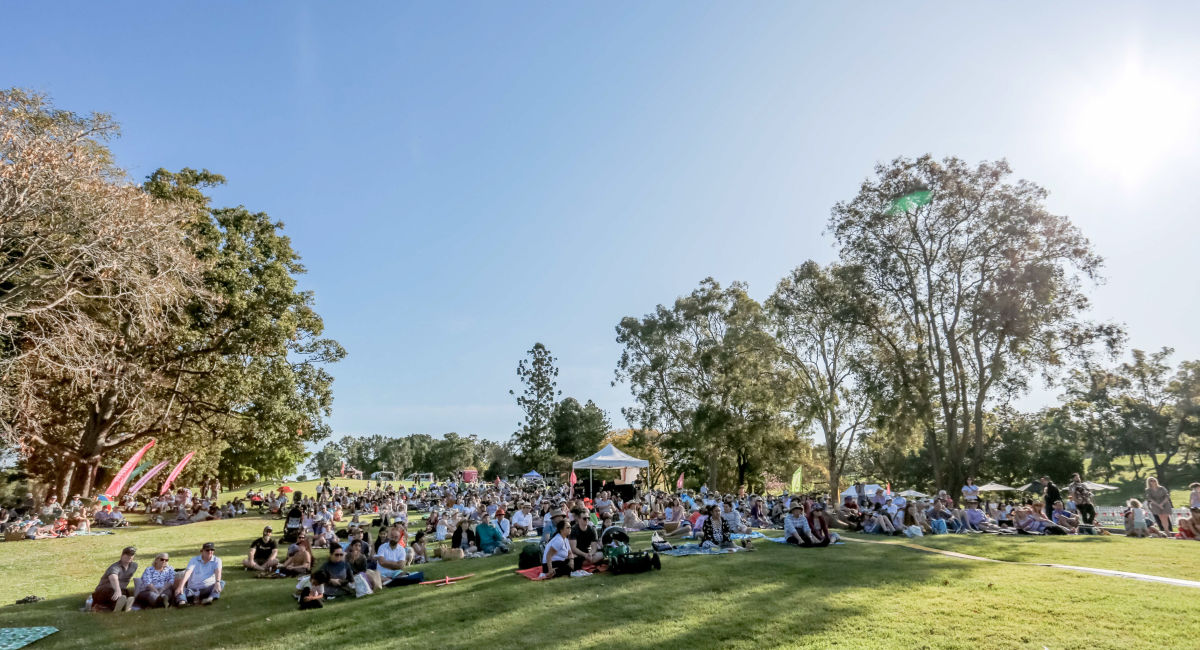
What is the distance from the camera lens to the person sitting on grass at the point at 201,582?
816cm

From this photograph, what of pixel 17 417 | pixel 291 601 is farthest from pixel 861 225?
pixel 17 417

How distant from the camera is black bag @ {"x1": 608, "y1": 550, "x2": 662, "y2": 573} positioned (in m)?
9.45

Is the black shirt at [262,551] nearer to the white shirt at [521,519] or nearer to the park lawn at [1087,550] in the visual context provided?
the white shirt at [521,519]

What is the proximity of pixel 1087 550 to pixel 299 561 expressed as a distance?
14.7m

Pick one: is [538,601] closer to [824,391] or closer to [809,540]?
[809,540]

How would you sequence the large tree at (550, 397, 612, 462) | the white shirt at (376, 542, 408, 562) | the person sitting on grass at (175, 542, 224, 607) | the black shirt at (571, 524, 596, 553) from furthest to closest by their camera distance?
the large tree at (550, 397, 612, 462)
the white shirt at (376, 542, 408, 562)
the black shirt at (571, 524, 596, 553)
the person sitting on grass at (175, 542, 224, 607)

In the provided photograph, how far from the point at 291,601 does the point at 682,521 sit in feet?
32.8

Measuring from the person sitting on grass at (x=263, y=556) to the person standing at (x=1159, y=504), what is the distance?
19.7m

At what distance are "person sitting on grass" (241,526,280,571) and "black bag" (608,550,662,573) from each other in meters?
6.11

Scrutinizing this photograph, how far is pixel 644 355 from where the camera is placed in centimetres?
3862

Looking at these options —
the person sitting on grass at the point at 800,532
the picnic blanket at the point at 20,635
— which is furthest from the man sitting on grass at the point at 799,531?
the picnic blanket at the point at 20,635

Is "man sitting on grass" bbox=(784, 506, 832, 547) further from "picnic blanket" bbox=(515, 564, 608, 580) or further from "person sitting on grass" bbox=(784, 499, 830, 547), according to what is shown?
"picnic blanket" bbox=(515, 564, 608, 580)

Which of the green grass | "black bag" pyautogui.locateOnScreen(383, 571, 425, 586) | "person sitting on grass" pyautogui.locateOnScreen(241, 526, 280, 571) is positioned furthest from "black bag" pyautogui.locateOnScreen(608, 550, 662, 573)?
the green grass

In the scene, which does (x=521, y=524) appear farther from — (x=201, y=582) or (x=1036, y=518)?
(x=1036, y=518)
